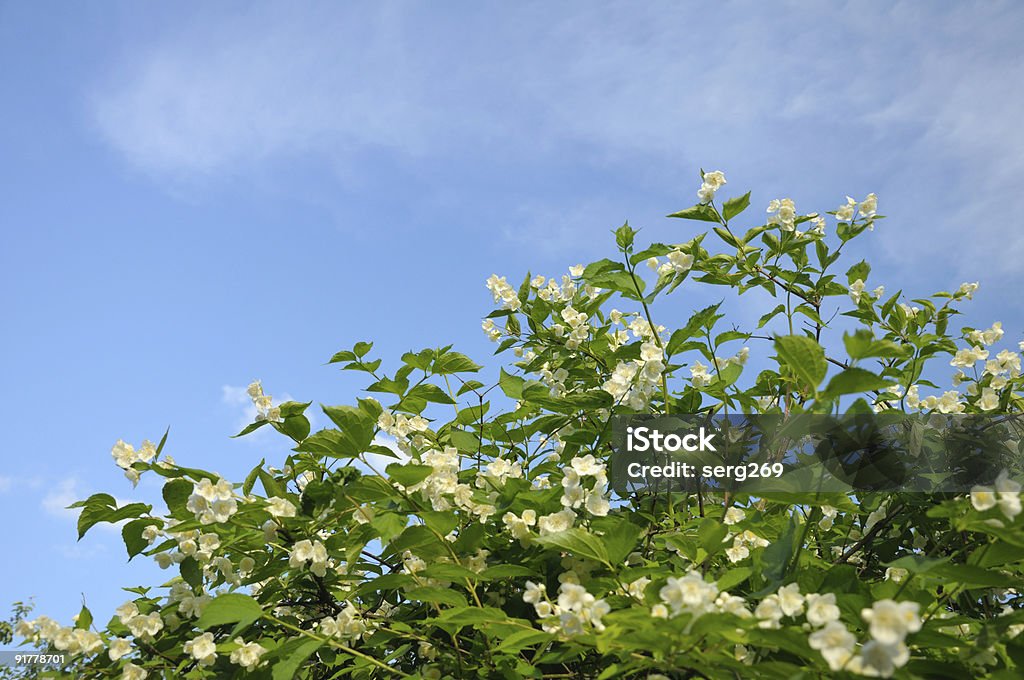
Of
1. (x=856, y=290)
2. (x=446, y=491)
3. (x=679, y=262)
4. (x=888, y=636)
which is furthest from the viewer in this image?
(x=856, y=290)

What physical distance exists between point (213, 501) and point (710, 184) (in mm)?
1846

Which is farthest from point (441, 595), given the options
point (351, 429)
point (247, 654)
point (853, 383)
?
point (853, 383)

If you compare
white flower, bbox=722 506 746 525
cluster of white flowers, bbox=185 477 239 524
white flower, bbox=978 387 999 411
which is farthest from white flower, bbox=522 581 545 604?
white flower, bbox=978 387 999 411

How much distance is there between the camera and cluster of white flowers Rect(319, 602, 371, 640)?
2090 millimetres

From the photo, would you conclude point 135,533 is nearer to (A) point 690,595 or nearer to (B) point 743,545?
(A) point 690,595

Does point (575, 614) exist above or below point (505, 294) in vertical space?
below

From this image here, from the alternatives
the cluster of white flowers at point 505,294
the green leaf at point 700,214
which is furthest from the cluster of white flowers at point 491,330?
the green leaf at point 700,214

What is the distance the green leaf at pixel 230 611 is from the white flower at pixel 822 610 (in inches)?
50.9

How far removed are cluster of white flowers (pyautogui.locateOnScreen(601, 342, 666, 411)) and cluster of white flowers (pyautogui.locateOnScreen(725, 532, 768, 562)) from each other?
464 millimetres

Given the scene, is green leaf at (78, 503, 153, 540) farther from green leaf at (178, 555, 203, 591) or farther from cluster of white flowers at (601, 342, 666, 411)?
cluster of white flowers at (601, 342, 666, 411)

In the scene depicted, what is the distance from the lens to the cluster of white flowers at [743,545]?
2.16 metres

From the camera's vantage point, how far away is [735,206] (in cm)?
268

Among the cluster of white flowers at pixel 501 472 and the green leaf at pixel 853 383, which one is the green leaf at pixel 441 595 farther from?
the green leaf at pixel 853 383

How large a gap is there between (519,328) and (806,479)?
4.90 ft
